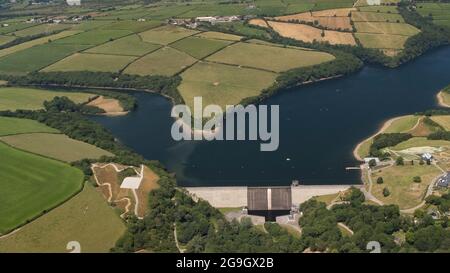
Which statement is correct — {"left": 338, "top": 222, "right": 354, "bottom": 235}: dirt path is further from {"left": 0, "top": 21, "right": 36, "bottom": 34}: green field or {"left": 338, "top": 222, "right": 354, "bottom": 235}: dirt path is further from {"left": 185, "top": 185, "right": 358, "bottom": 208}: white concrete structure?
{"left": 0, "top": 21, "right": 36, "bottom": 34}: green field

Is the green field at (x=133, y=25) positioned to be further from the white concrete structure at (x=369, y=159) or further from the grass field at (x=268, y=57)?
the white concrete structure at (x=369, y=159)

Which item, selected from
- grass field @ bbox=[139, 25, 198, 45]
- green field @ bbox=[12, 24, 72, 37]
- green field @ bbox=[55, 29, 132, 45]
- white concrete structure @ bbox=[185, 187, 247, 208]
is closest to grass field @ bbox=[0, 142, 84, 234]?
white concrete structure @ bbox=[185, 187, 247, 208]

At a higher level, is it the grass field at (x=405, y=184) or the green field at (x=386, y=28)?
the green field at (x=386, y=28)

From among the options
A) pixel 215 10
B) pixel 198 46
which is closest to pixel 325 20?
pixel 215 10

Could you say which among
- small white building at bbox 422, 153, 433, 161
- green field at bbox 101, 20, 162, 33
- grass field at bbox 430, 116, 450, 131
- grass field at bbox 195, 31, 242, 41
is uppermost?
green field at bbox 101, 20, 162, 33

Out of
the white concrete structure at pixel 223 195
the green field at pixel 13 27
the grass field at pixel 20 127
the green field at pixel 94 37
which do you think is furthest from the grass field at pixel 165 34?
the white concrete structure at pixel 223 195

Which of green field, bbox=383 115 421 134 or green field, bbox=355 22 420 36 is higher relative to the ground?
green field, bbox=355 22 420 36
